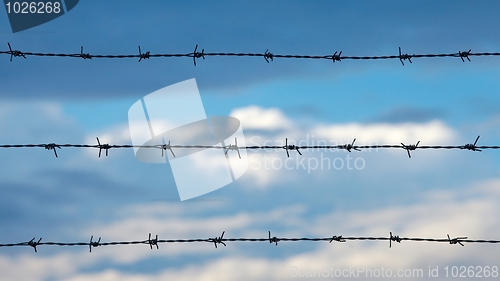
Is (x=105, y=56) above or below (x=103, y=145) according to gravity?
above

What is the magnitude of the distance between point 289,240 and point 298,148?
956 mm

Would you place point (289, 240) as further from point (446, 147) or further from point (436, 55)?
point (436, 55)

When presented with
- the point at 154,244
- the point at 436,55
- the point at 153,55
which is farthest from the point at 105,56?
the point at 436,55

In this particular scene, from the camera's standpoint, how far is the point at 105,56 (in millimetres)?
6855

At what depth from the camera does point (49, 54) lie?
6883 millimetres

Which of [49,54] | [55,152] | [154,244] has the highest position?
[49,54]

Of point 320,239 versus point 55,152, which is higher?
point 55,152

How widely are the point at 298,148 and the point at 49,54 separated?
2722 millimetres

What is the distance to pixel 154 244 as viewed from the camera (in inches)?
266

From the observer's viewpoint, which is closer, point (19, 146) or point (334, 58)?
point (19, 146)

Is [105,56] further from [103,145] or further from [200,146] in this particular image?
[200,146]

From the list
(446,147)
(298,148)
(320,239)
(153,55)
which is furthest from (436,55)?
(153,55)

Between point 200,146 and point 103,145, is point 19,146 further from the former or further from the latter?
point 200,146

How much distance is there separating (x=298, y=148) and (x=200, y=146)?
3.49 feet
